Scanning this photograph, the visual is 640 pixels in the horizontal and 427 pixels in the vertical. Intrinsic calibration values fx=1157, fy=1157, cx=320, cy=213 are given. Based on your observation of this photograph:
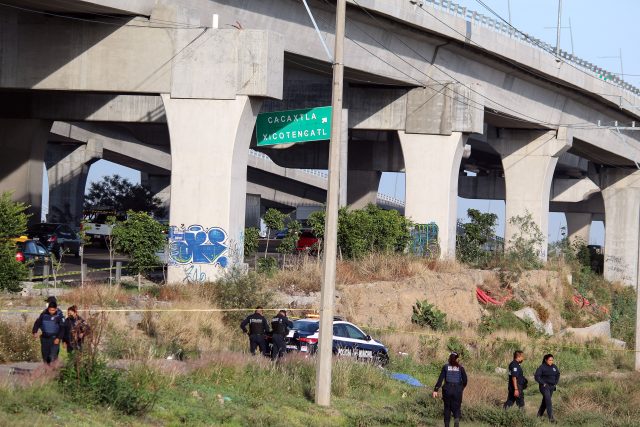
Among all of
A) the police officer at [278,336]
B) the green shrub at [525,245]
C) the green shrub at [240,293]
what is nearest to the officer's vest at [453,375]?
the police officer at [278,336]

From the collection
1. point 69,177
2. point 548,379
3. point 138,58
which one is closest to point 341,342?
point 548,379

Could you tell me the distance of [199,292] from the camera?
31.6 meters

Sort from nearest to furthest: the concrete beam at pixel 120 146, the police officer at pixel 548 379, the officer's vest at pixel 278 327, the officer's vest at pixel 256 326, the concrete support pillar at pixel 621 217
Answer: the police officer at pixel 548 379, the officer's vest at pixel 256 326, the officer's vest at pixel 278 327, the concrete beam at pixel 120 146, the concrete support pillar at pixel 621 217

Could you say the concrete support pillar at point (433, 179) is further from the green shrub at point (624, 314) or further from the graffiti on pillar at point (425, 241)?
the green shrub at point (624, 314)

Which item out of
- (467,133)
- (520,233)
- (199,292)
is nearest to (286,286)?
(199,292)

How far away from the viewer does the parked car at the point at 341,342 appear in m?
27.5

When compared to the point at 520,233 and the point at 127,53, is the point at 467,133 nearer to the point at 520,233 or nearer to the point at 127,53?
the point at 520,233

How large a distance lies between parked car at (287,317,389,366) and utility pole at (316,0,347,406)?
662 cm

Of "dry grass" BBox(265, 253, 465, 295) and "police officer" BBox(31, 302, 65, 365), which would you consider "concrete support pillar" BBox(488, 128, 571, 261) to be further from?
"police officer" BBox(31, 302, 65, 365)

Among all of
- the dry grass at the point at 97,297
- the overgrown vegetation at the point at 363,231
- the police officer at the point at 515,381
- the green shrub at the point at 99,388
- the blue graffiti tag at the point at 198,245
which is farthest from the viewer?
the overgrown vegetation at the point at 363,231

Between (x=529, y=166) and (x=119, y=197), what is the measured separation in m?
36.1

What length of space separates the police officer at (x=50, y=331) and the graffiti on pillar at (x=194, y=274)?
13.5 metres

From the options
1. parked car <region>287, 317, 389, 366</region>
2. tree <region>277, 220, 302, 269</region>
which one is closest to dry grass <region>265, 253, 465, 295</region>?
tree <region>277, 220, 302, 269</region>

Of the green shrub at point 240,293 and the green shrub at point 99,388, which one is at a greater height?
the green shrub at point 240,293
